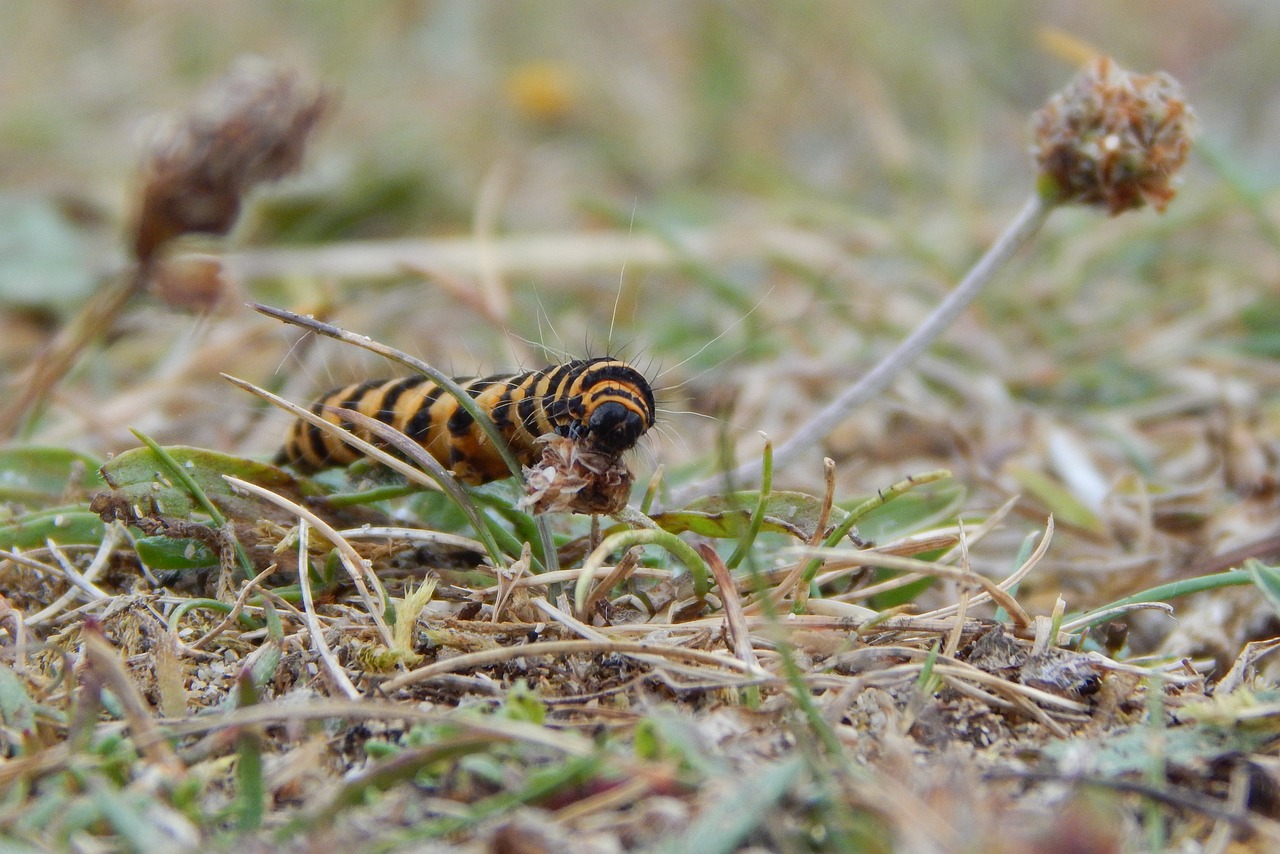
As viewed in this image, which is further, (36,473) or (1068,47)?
(1068,47)

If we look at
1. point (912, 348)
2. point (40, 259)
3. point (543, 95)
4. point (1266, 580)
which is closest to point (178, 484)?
point (912, 348)

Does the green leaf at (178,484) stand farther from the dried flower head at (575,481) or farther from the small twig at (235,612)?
the dried flower head at (575,481)

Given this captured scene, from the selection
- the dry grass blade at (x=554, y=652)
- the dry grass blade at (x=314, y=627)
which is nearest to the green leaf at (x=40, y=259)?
the dry grass blade at (x=314, y=627)

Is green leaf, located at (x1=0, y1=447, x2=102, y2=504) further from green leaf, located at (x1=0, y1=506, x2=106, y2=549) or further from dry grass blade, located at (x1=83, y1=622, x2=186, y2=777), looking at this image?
dry grass blade, located at (x1=83, y1=622, x2=186, y2=777)

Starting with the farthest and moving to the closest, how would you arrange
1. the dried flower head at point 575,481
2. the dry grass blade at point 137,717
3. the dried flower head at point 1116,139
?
the dried flower head at point 1116,139 < the dried flower head at point 575,481 < the dry grass blade at point 137,717

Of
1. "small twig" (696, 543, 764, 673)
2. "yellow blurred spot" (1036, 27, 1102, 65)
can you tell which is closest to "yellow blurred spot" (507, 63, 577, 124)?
"yellow blurred spot" (1036, 27, 1102, 65)

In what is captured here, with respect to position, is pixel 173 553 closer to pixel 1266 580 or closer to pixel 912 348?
pixel 912 348

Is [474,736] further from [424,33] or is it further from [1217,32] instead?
[1217,32]
